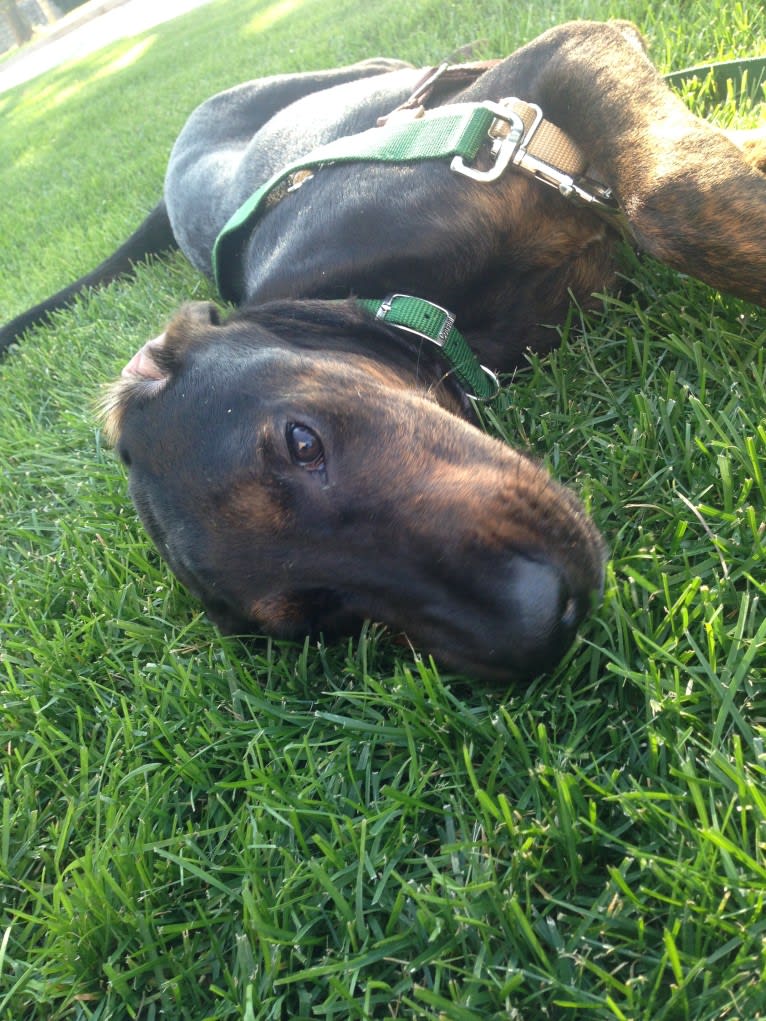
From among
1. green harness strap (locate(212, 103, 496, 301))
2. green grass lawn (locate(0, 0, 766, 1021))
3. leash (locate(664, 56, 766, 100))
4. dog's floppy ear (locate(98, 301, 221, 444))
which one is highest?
green harness strap (locate(212, 103, 496, 301))

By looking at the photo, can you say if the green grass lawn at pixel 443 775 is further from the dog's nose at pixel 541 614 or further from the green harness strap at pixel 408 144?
the green harness strap at pixel 408 144

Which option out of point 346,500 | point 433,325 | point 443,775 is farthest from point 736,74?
point 443,775

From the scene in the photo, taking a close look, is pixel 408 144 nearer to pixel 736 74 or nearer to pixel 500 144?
pixel 500 144

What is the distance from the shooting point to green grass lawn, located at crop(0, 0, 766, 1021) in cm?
128

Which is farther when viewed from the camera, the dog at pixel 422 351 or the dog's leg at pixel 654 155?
the dog's leg at pixel 654 155

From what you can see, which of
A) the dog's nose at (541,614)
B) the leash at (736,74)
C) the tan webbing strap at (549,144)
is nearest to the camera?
the dog's nose at (541,614)

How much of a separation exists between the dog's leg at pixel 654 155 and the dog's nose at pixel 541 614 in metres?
1.03

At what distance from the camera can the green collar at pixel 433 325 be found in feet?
8.08

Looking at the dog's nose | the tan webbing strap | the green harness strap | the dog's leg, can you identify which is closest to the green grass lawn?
the dog's nose

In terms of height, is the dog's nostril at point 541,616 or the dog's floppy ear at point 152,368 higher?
the dog's floppy ear at point 152,368

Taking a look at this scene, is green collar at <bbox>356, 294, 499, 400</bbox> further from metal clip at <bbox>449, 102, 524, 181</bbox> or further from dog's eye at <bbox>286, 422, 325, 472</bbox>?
dog's eye at <bbox>286, 422, 325, 472</bbox>

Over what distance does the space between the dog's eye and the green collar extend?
58 centimetres

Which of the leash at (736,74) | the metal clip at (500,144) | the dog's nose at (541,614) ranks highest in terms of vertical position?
the metal clip at (500,144)

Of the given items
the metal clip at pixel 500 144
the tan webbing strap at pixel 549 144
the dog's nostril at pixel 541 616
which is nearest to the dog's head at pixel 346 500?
the dog's nostril at pixel 541 616
